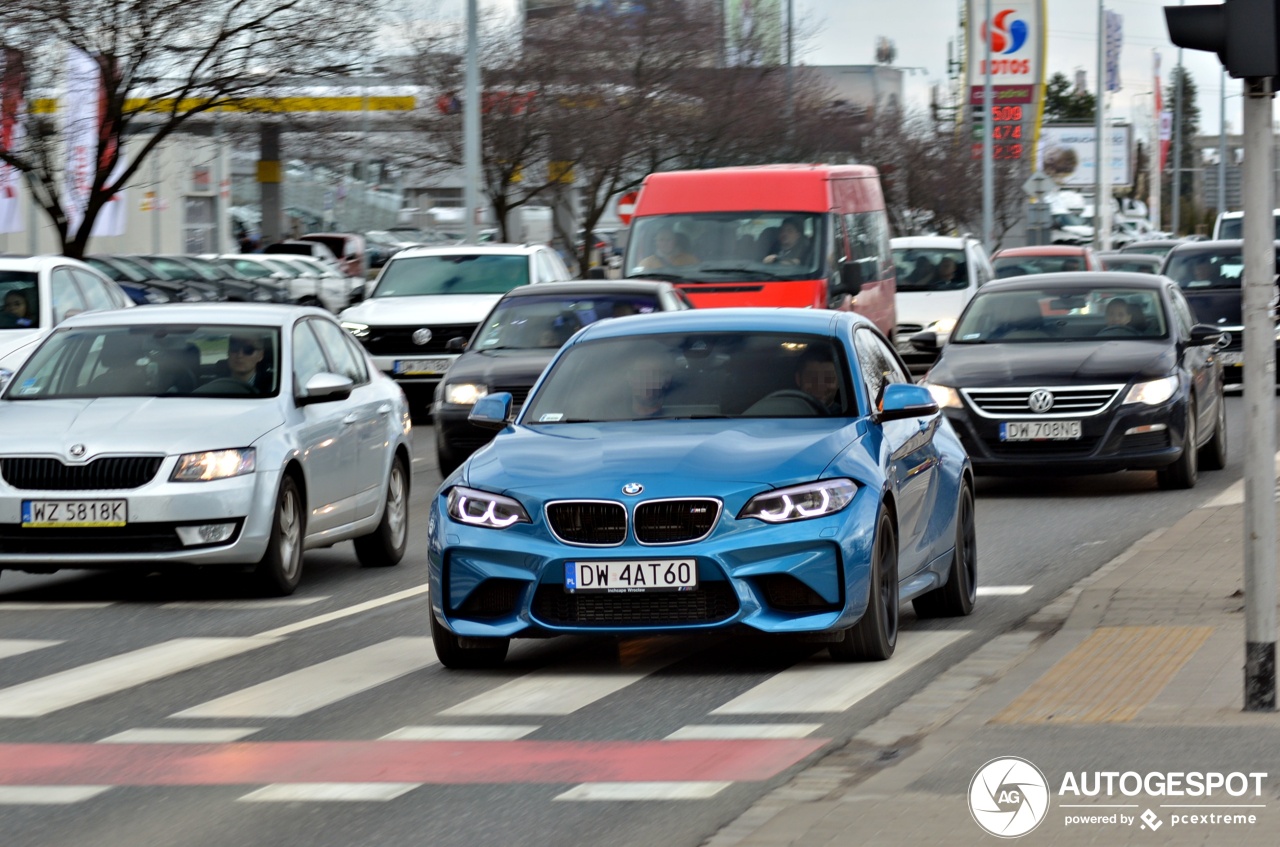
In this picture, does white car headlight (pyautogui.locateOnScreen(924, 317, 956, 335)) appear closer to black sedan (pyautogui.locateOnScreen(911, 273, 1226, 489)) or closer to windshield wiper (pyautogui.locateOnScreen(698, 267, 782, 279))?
windshield wiper (pyautogui.locateOnScreen(698, 267, 782, 279))

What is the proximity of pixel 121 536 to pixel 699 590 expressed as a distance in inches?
157

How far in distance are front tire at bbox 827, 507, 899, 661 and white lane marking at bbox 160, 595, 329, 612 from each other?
11.9ft

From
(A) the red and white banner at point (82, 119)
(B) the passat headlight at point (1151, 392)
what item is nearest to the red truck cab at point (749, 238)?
(B) the passat headlight at point (1151, 392)

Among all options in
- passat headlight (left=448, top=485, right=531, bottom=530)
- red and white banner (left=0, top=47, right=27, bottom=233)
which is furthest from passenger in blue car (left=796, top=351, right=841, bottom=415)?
Answer: red and white banner (left=0, top=47, right=27, bottom=233)

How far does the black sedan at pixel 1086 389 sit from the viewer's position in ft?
57.5

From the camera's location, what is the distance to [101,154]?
3181 centimetres

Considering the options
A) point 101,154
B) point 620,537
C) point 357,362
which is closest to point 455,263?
point 101,154

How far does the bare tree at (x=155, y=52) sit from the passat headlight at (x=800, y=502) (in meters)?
23.3

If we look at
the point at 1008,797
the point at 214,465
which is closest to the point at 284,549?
the point at 214,465

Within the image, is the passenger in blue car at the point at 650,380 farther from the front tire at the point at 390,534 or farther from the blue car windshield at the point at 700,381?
the front tire at the point at 390,534

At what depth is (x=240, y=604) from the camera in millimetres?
12414

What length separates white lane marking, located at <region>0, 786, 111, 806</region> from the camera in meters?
7.09

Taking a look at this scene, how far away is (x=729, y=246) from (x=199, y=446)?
1433 centimetres

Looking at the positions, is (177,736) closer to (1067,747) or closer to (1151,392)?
(1067,747)
